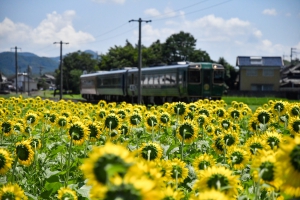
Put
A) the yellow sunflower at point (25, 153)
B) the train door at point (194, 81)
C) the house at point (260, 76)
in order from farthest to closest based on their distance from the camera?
the house at point (260, 76)
the train door at point (194, 81)
the yellow sunflower at point (25, 153)

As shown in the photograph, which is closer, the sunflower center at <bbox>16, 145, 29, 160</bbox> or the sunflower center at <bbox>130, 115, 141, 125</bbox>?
the sunflower center at <bbox>16, 145, 29, 160</bbox>

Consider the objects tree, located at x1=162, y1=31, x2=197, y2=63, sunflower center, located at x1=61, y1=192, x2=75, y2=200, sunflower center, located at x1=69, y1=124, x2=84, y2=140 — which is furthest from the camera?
tree, located at x1=162, y1=31, x2=197, y2=63

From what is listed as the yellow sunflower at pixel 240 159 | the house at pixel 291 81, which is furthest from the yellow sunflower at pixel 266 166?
the house at pixel 291 81

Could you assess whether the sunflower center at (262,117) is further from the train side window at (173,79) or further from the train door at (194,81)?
the train side window at (173,79)

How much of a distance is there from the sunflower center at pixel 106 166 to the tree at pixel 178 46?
87852mm

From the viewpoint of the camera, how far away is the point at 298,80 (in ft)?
246

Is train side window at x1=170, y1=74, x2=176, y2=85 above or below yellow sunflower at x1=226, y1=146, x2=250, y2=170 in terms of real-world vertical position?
above

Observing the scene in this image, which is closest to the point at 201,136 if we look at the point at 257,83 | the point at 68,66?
the point at 257,83

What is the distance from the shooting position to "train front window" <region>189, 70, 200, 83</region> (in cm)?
2685

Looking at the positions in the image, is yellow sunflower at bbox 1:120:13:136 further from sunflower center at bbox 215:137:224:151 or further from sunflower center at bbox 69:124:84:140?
sunflower center at bbox 215:137:224:151

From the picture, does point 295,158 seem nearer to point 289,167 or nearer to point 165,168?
point 289,167

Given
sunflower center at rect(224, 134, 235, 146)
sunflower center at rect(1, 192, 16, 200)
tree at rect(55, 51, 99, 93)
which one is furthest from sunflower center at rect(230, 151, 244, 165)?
tree at rect(55, 51, 99, 93)

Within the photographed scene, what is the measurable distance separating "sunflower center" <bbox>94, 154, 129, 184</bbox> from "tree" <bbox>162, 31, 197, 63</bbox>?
8785 centimetres

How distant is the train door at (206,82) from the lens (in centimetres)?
2746
